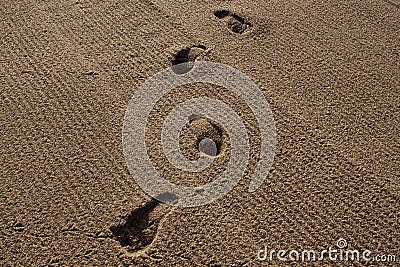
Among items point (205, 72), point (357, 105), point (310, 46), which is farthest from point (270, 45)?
point (357, 105)

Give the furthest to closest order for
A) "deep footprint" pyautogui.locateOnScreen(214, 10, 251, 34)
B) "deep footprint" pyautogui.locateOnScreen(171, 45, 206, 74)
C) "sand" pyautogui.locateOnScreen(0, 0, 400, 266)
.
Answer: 1. "deep footprint" pyautogui.locateOnScreen(214, 10, 251, 34)
2. "deep footprint" pyautogui.locateOnScreen(171, 45, 206, 74)
3. "sand" pyautogui.locateOnScreen(0, 0, 400, 266)

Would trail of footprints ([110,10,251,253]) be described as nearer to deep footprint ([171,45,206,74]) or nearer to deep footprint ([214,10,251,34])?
deep footprint ([171,45,206,74])

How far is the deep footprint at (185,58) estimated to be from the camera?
182 centimetres

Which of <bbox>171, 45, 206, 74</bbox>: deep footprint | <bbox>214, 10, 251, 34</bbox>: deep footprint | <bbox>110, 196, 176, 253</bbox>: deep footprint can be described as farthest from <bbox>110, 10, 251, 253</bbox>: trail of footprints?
<bbox>214, 10, 251, 34</bbox>: deep footprint

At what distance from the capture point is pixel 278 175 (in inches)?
58.1

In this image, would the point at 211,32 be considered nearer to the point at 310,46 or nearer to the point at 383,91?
the point at 310,46

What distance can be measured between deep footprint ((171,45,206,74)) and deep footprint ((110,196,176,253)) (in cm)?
59

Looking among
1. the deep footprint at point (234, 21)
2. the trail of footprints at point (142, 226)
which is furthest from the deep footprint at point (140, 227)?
the deep footprint at point (234, 21)

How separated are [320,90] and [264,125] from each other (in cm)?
27

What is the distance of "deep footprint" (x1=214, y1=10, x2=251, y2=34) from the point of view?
2.00m

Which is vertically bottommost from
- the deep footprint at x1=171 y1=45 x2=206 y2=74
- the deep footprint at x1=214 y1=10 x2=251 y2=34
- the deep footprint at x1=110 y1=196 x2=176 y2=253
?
the deep footprint at x1=110 y1=196 x2=176 y2=253

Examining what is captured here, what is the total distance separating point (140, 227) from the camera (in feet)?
4.53

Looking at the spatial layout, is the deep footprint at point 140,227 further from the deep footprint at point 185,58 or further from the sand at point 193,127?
the deep footprint at point 185,58

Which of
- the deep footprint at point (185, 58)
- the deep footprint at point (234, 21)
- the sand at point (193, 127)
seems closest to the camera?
the sand at point (193, 127)
